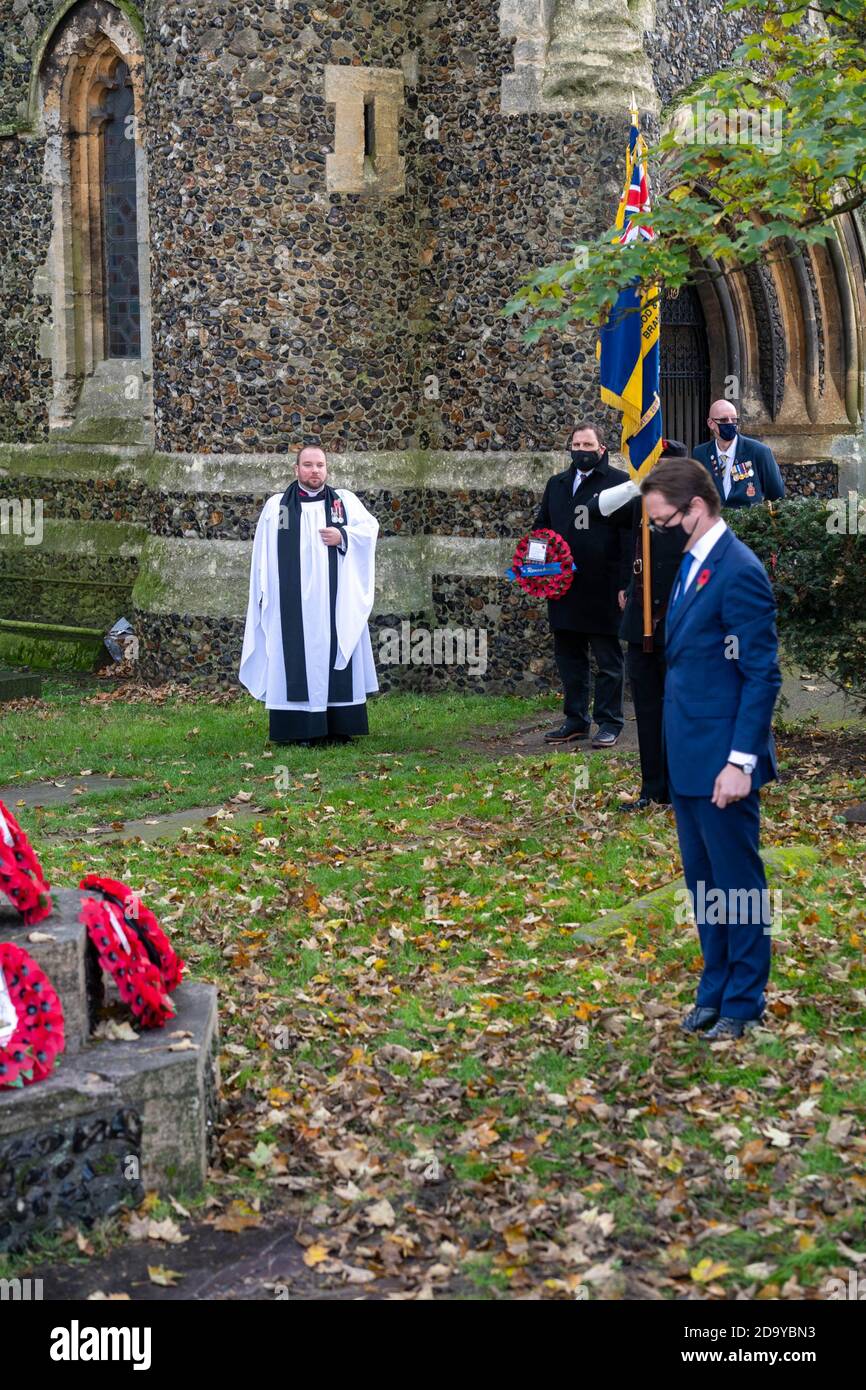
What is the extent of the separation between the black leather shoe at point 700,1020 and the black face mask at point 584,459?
6.04 m

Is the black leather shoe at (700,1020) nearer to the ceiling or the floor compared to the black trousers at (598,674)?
nearer to the floor

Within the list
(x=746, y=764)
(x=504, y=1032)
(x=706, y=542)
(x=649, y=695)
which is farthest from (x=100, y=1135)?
(x=649, y=695)

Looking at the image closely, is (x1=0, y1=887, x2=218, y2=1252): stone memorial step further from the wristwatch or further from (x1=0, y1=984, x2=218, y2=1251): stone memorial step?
the wristwatch

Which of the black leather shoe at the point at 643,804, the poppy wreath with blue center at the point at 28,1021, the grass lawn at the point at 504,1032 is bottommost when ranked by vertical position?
the grass lawn at the point at 504,1032

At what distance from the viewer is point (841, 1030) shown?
6.14 metres

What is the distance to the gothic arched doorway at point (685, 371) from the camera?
18719mm

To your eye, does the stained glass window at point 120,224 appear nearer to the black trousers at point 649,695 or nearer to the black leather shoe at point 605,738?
the black leather shoe at point 605,738

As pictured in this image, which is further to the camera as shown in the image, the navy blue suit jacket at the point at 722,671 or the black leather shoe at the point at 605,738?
the black leather shoe at the point at 605,738

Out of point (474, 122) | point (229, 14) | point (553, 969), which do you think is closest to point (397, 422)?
point (474, 122)

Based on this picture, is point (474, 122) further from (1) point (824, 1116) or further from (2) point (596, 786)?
(1) point (824, 1116)

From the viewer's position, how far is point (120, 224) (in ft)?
57.2

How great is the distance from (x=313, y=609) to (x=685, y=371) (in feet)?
27.4

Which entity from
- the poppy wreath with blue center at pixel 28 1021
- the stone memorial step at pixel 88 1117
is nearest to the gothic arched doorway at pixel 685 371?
the stone memorial step at pixel 88 1117

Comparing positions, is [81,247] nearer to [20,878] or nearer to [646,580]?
[646,580]
